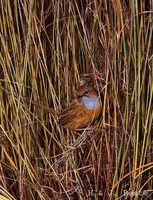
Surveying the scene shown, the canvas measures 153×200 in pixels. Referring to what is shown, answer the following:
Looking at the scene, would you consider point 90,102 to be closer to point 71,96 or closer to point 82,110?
point 82,110

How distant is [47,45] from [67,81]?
16cm

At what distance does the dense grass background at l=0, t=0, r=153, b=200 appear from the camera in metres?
1.26

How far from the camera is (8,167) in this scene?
57.3 inches

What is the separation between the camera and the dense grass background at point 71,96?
1.26 meters

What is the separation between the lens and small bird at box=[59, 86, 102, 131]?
1.25m

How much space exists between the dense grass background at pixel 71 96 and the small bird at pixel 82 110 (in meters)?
0.03

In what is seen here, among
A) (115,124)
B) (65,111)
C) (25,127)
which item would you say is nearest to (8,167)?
(25,127)

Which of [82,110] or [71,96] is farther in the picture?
[71,96]

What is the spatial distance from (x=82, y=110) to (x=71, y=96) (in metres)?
0.12

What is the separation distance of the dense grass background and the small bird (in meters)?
0.03

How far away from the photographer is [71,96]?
139 centimetres

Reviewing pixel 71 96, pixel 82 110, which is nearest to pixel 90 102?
pixel 82 110

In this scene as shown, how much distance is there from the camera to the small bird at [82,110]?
4.10 ft

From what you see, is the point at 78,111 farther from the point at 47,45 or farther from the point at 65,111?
the point at 47,45
